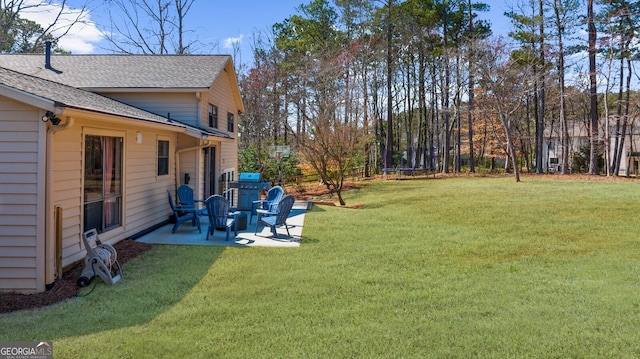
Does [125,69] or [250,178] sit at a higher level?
[125,69]

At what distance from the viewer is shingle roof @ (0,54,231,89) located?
1053 cm

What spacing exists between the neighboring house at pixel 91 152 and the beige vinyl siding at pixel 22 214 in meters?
0.01

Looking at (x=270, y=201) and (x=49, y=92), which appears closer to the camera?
(x=49, y=92)

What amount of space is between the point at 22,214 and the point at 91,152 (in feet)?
5.10

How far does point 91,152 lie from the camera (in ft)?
19.9

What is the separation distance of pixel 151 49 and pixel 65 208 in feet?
63.5

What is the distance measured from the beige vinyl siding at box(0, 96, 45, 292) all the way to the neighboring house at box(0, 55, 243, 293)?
0.01 m

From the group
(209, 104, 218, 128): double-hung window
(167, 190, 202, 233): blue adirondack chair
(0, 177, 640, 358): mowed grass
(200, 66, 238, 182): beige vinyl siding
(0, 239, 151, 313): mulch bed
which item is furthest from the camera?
(209, 104, 218, 128): double-hung window

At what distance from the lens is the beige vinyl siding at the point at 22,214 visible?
469 cm

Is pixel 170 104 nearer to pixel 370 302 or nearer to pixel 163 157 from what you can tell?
pixel 163 157

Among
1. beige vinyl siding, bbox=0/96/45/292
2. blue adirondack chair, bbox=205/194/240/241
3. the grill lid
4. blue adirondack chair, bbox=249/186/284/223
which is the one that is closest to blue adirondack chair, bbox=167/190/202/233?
blue adirondack chair, bbox=205/194/240/241

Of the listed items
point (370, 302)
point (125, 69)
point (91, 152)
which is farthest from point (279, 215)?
point (125, 69)

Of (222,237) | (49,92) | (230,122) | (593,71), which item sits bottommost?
(222,237)

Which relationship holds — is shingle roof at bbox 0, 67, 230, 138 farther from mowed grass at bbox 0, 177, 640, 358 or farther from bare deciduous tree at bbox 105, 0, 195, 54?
bare deciduous tree at bbox 105, 0, 195, 54
